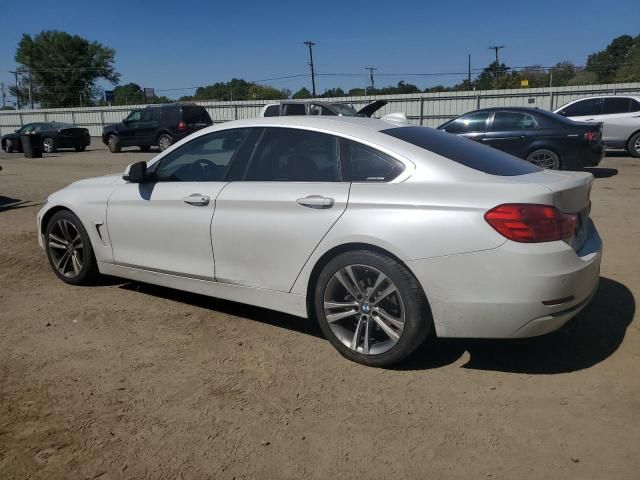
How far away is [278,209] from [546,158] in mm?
9282

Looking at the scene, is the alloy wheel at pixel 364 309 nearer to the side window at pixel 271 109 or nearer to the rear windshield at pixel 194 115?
the side window at pixel 271 109

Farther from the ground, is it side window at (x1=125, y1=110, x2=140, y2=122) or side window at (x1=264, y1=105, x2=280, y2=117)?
side window at (x1=125, y1=110, x2=140, y2=122)

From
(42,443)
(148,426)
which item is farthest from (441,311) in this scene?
(42,443)

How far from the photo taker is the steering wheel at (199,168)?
432 centimetres

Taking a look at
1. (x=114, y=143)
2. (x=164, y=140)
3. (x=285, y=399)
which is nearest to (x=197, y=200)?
(x=285, y=399)

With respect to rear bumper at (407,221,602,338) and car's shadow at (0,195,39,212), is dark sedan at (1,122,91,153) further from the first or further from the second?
rear bumper at (407,221,602,338)

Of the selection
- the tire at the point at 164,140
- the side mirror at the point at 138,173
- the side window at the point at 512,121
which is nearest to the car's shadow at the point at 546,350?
the side mirror at the point at 138,173

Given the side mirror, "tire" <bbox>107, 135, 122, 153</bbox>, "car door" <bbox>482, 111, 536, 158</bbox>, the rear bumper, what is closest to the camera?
the rear bumper

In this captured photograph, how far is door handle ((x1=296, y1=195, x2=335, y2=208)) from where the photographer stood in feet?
11.6

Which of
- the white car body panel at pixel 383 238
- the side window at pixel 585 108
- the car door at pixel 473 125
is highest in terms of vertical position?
the side window at pixel 585 108

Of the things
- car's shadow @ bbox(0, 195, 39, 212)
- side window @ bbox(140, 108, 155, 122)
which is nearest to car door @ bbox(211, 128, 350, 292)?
car's shadow @ bbox(0, 195, 39, 212)

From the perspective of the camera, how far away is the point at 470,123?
40.9 ft

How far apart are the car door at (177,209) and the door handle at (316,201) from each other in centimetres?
77

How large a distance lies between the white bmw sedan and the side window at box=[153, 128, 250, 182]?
12mm
